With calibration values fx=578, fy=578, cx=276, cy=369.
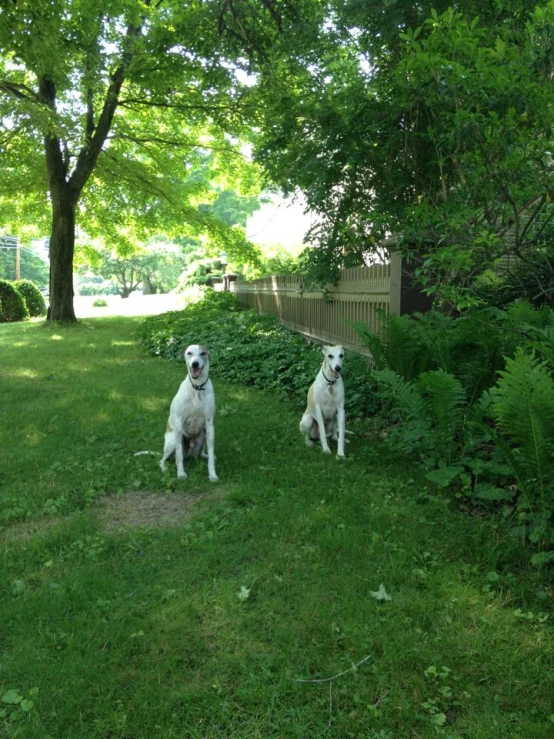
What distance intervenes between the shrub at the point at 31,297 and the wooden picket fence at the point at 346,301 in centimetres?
1506

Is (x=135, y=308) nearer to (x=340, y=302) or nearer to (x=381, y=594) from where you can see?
(x=340, y=302)

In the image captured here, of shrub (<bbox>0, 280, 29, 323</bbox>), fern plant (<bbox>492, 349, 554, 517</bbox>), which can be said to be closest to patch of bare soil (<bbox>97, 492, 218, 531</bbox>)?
fern plant (<bbox>492, 349, 554, 517</bbox>)

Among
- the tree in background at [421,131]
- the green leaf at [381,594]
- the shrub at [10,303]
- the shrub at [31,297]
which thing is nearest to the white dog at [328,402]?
the tree in background at [421,131]

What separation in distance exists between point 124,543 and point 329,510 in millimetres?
1494

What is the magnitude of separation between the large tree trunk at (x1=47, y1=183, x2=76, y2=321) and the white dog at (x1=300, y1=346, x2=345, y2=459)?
14.0 metres

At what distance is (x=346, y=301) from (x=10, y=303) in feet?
62.5

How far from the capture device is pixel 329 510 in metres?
4.34

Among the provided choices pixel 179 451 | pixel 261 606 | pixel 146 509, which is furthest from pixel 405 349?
pixel 261 606

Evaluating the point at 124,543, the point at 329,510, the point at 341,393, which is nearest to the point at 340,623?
the point at 329,510

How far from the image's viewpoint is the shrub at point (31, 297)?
25844 mm

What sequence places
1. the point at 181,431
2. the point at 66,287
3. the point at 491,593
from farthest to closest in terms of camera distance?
the point at 66,287 < the point at 181,431 < the point at 491,593

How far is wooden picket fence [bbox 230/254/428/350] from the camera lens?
7.05 metres

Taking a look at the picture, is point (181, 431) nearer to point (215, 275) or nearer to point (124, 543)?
point (124, 543)

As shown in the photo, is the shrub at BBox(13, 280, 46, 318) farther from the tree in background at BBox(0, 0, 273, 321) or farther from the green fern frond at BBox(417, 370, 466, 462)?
the green fern frond at BBox(417, 370, 466, 462)
